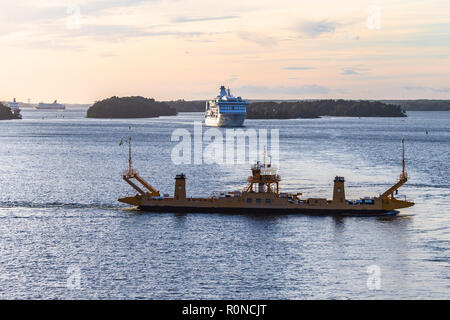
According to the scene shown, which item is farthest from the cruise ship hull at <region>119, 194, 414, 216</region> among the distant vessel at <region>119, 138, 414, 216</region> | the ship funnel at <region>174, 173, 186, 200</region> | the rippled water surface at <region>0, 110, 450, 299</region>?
the rippled water surface at <region>0, 110, 450, 299</region>

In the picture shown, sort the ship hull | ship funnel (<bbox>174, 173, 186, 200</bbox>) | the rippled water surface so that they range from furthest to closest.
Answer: ship funnel (<bbox>174, 173, 186, 200</bbox>) → the ship hull → the rippled water surface

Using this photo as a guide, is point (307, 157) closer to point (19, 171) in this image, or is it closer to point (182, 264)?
point (19, 171)

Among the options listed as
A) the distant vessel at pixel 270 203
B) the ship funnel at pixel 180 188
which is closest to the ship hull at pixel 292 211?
the distant vessel at pixel 270 203

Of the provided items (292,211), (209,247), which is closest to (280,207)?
(292,211)

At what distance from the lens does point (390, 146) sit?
516ft

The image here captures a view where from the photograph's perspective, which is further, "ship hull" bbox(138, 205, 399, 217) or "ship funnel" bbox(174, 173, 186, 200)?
"ship funnel" bbox(174, 173, 186, 200)

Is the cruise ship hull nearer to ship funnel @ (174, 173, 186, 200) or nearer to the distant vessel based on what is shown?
the distant vessel

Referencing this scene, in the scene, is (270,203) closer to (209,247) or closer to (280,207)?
(280,207)

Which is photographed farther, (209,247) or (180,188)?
(180,188)

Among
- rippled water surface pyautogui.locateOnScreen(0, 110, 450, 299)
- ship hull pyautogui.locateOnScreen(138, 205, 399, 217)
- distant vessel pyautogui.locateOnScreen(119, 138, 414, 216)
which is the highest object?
distant vessel pyautogui.locateOnScreen(119, 138, 414, 216)

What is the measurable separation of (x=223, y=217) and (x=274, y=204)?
4873 millimetres

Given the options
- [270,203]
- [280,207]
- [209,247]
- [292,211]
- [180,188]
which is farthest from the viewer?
[180,188]

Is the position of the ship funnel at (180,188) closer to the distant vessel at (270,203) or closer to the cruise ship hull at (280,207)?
the distant vessel at (270,203)

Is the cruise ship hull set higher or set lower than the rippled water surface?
higher
